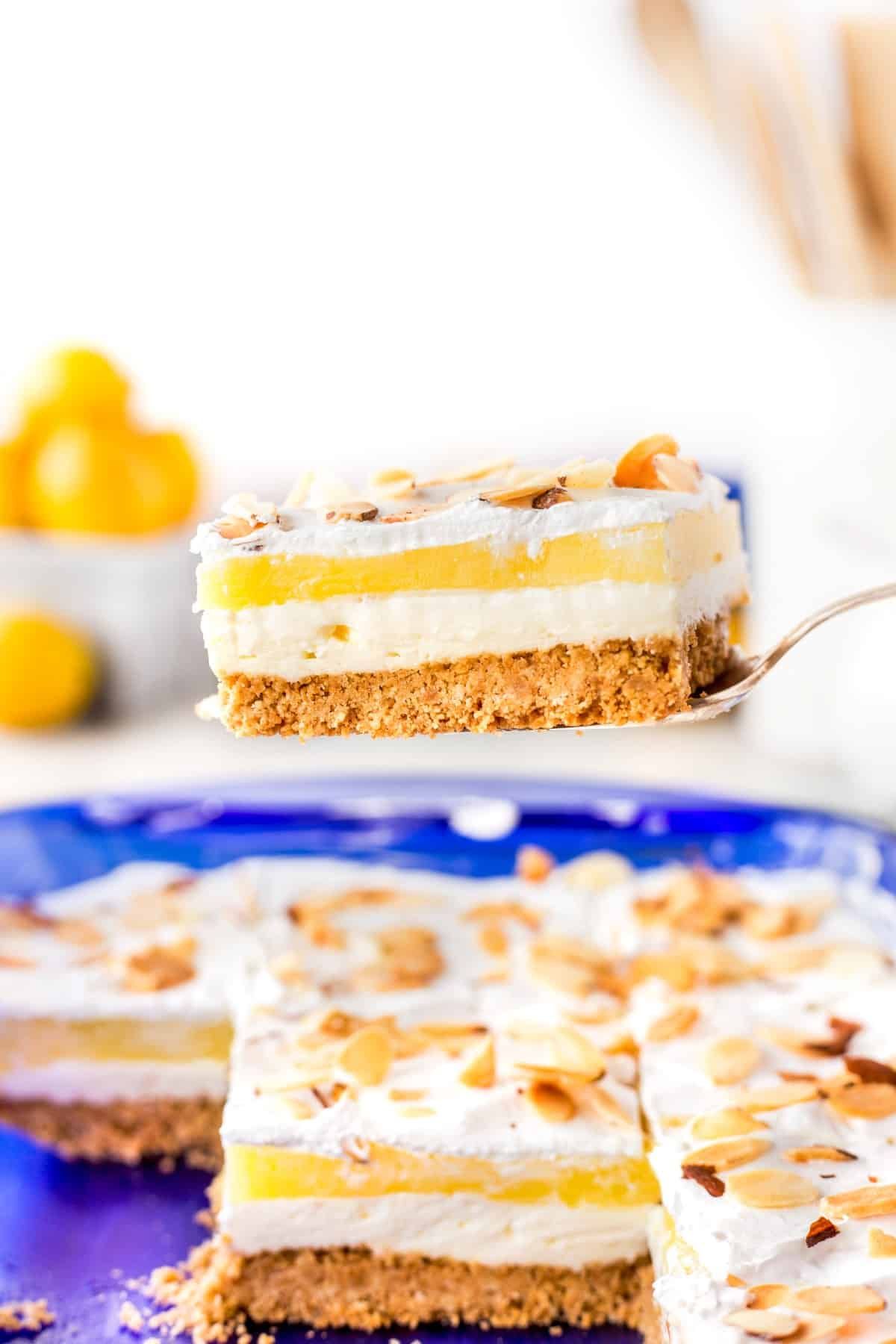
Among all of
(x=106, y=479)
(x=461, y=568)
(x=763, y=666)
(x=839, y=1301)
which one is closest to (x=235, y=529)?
(x=461, y=568)

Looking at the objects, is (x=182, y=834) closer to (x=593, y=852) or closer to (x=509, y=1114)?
(x=593, y=852)

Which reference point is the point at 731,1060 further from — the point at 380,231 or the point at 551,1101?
the point at 380,231

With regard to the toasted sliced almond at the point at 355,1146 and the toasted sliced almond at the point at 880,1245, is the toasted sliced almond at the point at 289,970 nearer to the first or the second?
the toasted sliced almond at the point at 355,1146

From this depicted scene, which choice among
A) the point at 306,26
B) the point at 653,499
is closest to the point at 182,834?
the point at 653,499

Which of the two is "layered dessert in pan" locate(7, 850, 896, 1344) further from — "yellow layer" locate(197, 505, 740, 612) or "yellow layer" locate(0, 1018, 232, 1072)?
"yellow layer" locate(197, 505, 740, 612)

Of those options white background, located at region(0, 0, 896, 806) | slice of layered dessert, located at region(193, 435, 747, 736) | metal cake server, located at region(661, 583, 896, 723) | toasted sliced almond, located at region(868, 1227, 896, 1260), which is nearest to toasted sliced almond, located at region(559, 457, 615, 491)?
slice of layered dessert, located at region(193, 435, 747, 736)

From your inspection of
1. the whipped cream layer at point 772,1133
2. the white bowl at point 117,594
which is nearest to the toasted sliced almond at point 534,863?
the whipped cream layer at point 772,1133
